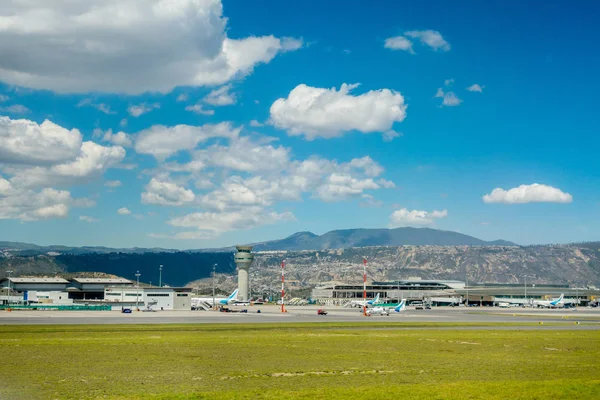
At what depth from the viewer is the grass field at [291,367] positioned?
32688 mm

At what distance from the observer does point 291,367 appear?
4331cm

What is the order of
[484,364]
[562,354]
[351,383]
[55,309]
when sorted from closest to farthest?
[351,383] < [484,364] < [562,354] < [55,309]

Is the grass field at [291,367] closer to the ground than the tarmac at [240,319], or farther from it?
farther from it

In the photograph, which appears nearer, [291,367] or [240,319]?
[291,367]

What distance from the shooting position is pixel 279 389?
3372 cm

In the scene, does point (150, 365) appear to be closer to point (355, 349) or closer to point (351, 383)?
point (351, 383)

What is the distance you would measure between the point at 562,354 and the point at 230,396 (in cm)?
3706

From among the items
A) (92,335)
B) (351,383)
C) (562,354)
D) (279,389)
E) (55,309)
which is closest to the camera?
(279,389)

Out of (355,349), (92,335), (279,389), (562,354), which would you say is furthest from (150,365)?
(562,354)

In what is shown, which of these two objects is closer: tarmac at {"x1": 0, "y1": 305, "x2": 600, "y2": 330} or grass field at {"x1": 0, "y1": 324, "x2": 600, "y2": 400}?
grass field at {"x1": 0, "y1": 324, "x2": 600, "y2": 400}

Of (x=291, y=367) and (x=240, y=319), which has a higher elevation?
(x=291, y=367)

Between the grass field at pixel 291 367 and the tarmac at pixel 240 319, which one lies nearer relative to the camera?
the grass field at pixel 291 367

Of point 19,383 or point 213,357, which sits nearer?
point 19,383

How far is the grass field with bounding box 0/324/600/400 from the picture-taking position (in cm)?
3269
